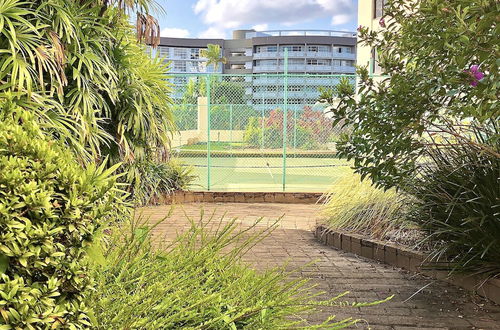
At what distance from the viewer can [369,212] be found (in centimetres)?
506

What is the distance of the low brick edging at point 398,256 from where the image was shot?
3.20 meters

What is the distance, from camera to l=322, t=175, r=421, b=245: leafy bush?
14.6 feet

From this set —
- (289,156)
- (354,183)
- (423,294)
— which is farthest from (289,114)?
(423,294)

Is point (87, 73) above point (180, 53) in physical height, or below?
below

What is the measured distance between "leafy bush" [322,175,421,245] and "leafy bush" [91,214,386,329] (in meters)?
2.66

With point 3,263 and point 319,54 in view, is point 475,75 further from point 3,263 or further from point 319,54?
point 319,54

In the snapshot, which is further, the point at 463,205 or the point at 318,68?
the point at 318,68

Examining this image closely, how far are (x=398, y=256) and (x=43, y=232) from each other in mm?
3587

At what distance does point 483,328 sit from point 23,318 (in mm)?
2577

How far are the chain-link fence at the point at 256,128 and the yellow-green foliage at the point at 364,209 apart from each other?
483 cm

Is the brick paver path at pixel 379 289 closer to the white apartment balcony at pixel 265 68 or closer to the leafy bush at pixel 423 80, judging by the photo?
the leafy bush at pixel 423 80

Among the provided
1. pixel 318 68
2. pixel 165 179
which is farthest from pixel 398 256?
pixel 318 68

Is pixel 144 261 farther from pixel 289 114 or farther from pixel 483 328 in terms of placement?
pixel 289 114

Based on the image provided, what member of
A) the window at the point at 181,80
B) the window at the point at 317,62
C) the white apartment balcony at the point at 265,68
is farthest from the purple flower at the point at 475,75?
the window at the point at 317,62
